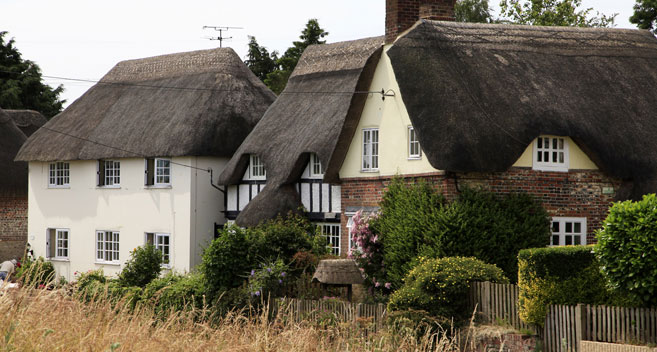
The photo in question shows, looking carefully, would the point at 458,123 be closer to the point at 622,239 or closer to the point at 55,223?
the point at 622,239

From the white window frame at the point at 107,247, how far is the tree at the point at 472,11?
22.6m

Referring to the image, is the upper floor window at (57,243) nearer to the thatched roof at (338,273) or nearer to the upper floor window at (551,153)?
the thatched roof at (338,273)

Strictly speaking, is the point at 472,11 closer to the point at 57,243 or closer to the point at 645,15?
the point at 645,15

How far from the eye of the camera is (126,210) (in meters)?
30.7

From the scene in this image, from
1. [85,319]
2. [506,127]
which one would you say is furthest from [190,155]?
[85,319]

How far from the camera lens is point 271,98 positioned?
3172 centimetres

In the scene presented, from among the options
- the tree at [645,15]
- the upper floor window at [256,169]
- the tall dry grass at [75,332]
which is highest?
the tree at [645,15]

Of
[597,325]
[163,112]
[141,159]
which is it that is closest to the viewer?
[597,325]

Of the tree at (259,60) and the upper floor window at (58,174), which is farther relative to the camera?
the tree at (259,60)

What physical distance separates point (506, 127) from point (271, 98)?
47.0 feet

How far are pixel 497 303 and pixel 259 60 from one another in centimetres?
3516

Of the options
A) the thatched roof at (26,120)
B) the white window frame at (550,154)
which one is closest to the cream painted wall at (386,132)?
the white window frame at (550,154)

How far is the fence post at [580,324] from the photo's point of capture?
43.9 ft

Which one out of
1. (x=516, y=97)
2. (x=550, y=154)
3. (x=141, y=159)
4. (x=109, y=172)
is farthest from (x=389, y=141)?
(x=109, y=172)
